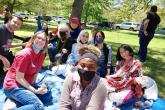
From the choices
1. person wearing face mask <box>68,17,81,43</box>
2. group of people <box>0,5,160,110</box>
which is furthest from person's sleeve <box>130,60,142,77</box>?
person wearing face mask <box>68,17,81,43</box>

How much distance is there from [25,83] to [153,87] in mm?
2896

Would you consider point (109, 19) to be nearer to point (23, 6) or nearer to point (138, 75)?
point (23, 6)

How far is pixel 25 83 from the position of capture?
5375mm

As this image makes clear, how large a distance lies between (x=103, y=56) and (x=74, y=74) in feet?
13.2

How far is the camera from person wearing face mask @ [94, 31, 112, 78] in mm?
7746

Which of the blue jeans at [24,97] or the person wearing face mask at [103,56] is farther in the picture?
the person wearing face mask at [103,56]

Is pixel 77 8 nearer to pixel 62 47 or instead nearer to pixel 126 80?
pixel 62 47

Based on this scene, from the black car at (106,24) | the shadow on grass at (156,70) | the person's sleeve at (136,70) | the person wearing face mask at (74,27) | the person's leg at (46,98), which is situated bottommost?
the black car at (106,24)

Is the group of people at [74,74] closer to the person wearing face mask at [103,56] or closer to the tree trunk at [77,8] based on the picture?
the person wearing face mask at [103,56]

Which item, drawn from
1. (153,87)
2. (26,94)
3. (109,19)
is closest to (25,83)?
(26,94)

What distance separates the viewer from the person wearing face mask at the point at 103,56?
7.75m

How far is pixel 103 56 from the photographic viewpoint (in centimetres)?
784

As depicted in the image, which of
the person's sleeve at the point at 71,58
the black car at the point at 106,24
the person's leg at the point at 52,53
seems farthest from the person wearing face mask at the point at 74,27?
the black car at the point at 106,24

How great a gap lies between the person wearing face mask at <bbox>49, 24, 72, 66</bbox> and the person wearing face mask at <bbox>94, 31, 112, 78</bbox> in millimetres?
1133
